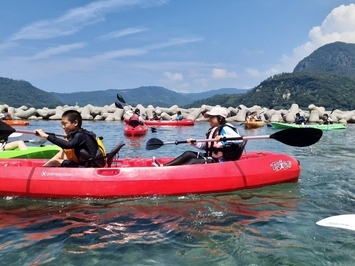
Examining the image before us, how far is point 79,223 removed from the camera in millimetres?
4730

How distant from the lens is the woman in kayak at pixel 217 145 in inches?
252

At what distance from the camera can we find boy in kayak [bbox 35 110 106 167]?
5.57 meters

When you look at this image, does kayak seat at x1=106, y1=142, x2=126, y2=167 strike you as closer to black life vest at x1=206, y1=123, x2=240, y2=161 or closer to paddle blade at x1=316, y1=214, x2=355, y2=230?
black life vest at x1=206, y1=123, x2=240, y2=161

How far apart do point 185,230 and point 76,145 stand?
7.30 ft

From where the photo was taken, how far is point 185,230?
445 cm

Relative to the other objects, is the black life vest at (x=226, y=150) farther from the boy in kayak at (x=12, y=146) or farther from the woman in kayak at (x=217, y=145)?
the boy in kayak at (x=12, y=146)

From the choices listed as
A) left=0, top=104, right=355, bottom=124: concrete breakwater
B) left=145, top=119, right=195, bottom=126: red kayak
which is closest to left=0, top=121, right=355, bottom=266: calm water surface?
left=145, top=119, right=195, bottom=126: red kayak

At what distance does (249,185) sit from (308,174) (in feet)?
7.44

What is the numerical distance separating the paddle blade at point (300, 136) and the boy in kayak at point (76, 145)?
10.2ft

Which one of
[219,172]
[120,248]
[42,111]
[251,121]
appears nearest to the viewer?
[120,248]

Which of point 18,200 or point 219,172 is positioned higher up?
point 219,172

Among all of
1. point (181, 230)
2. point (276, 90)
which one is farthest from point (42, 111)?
point (276, 90)

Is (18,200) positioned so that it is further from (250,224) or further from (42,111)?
(42,111)

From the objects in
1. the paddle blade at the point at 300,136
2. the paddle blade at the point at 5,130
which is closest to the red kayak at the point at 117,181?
the paddle blade at the point at 5,130
